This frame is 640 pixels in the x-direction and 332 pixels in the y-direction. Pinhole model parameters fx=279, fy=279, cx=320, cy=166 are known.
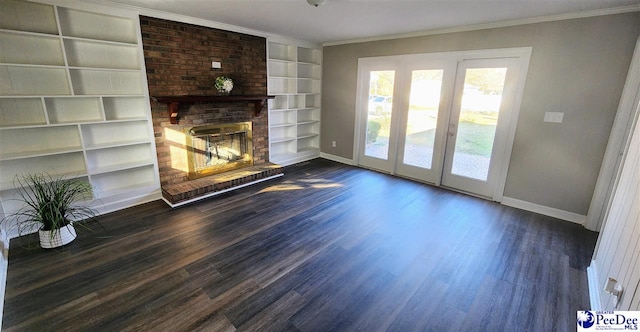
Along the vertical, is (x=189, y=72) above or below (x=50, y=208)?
above

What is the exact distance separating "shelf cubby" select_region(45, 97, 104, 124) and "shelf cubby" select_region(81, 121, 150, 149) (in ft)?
0.41

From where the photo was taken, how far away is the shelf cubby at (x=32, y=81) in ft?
8.98

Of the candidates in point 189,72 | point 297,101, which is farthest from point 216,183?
point 297,101

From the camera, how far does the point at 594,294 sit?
83.3 inches

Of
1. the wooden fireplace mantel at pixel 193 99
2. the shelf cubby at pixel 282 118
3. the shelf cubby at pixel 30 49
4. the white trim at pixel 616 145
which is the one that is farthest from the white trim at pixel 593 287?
the shelf cubby at pixel 30 49

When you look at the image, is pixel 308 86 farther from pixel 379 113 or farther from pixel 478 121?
pixel 478 121

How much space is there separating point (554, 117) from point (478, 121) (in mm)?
832

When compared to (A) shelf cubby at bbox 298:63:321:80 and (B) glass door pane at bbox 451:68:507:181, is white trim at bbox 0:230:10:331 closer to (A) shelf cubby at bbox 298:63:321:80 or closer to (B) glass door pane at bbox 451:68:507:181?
(A) shelf cubby at bbox 298:63:321:80

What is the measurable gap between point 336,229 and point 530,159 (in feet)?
8.86

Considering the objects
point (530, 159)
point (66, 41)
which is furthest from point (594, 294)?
point (66, 41)

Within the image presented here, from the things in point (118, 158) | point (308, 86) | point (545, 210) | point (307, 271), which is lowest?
point (307, 271)

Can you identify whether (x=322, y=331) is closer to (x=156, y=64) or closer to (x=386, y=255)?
(x=386, y=255)

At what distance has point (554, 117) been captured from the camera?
3.34m

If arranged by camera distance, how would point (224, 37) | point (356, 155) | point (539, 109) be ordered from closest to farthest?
point (539, 109)
point (224, 37)
point (356, 155)
